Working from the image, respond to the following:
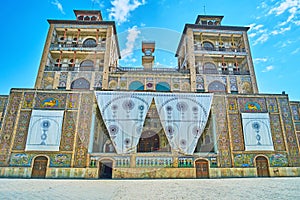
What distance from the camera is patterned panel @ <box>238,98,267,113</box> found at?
43.8ft

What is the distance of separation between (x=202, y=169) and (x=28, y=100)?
11.9 m

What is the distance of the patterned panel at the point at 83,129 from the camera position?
11.8 metres

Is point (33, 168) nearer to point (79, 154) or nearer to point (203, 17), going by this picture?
point (79, 154)

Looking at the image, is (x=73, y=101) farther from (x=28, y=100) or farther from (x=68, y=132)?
(x=28, y=100)

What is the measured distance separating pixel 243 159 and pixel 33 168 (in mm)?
12581

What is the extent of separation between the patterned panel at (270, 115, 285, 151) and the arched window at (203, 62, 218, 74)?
8.42 meters

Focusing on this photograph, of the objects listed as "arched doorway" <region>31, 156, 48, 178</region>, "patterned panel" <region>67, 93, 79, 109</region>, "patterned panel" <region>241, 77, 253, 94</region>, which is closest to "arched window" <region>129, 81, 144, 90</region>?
"patterned panel" <region>67, 93, 79, 109</region>

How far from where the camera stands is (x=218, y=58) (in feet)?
70.8

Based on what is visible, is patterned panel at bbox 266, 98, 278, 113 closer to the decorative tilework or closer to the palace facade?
the palace facade

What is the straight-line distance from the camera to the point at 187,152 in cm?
1211

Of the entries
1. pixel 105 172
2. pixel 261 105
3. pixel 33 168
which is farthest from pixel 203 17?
pixel 33 168

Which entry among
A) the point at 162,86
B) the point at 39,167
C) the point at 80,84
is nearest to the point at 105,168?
the point at 39,167

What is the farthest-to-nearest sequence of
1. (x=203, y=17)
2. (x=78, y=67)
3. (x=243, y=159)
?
(x=203, y=17) < (x=78, y=67) < (x=243, y=159)

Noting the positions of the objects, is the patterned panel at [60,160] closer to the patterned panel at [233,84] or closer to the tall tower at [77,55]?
the tall tower at [77,55]
